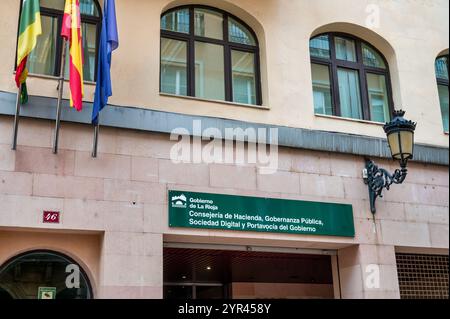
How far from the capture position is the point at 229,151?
431 inches

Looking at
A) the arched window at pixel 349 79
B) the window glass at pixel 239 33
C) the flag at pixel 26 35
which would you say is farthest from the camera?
the arched window at pixel 349 79

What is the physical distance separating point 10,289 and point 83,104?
3.05 m

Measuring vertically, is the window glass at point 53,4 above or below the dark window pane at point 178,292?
above

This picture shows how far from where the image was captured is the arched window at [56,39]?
10555mm

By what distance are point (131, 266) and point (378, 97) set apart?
6.46m

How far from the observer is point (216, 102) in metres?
11.3

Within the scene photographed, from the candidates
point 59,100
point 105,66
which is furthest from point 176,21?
point 59,100

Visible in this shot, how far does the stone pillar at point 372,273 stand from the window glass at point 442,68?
436 centimetres

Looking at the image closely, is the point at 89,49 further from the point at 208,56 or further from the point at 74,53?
the point at 208,56

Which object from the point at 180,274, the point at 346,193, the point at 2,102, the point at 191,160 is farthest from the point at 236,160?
the point at 180,274

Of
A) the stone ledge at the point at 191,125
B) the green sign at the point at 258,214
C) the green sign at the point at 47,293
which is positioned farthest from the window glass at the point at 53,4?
the green sign at the point at 47,293

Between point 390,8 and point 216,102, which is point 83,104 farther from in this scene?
point 390,8

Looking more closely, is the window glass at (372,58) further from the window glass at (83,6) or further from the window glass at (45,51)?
the window glass at (45,51)

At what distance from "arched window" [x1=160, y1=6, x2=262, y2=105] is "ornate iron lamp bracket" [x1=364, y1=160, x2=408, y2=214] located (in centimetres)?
244
